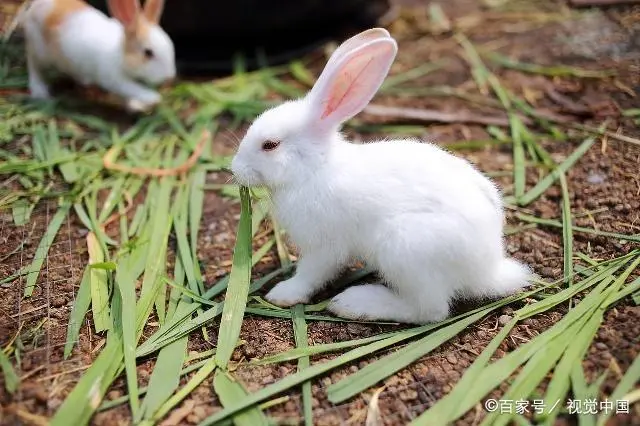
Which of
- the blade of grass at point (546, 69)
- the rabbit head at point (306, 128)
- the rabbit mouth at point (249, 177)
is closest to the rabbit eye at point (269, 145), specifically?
the rabbit head at point (306, 128)

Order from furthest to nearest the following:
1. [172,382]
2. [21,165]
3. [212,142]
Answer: [212,142], [21,165], [172,382]

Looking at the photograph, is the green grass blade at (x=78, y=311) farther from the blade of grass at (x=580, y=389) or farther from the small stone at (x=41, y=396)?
the blade of grass at (x=580, y=389)

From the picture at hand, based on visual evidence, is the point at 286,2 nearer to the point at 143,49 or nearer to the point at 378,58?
the point at 143,49

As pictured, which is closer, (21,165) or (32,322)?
(32,322)

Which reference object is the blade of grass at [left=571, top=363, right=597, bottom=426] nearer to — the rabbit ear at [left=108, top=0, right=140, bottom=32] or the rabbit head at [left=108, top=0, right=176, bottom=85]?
the rabbit head at [left=108, top=0, right=176, bottom=85]

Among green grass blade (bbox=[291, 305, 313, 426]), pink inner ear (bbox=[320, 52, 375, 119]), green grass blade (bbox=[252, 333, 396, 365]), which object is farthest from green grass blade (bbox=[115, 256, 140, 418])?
pink inner ear (bbox=[320, 52, 375, 119])

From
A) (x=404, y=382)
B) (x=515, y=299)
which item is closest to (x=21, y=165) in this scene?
(x=404, y=382)
